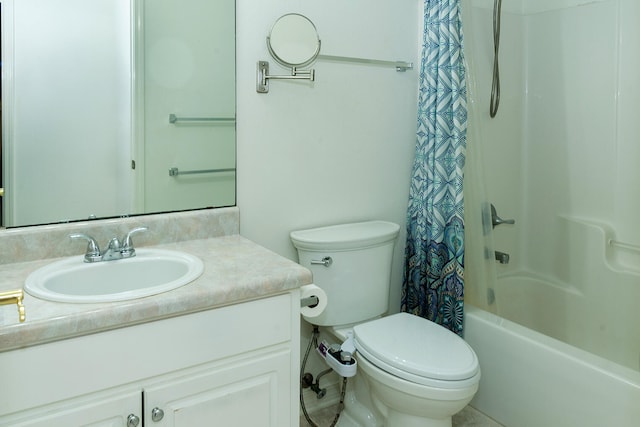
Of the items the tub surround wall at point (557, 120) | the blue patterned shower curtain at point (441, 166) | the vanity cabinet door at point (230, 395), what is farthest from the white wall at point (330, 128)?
the vanity cabinet door at point (230, 395)

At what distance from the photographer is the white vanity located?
0.95m

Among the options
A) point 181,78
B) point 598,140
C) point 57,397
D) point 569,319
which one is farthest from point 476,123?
point 57,397

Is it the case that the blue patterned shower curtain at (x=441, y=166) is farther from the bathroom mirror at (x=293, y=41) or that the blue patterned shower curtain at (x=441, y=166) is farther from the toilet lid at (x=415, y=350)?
the bathroom mirror at (x=293, y=41)

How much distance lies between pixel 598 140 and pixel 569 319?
33.4 inches

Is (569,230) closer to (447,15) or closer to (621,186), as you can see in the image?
(621,186)

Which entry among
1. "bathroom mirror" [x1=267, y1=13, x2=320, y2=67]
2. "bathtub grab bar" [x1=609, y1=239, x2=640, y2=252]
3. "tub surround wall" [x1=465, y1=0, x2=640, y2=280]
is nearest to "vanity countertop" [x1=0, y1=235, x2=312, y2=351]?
"bathroom mirror" [x1=267, y1=13, x2=320, y2=67]

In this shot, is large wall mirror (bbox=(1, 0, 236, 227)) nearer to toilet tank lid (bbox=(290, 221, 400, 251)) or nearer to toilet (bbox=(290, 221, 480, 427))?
toilet tank lid (bbox=(290, 221, 400, 251))

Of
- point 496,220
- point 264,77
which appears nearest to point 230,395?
point 264,77

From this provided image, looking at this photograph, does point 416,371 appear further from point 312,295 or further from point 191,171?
point 191,171

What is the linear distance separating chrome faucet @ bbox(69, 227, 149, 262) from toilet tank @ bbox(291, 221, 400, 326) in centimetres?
60

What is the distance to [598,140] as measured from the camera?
2146 mm

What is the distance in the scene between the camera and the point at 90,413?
102cm

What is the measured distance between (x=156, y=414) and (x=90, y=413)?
0.47ft

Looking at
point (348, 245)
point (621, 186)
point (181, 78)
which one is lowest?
point (348, 245)
